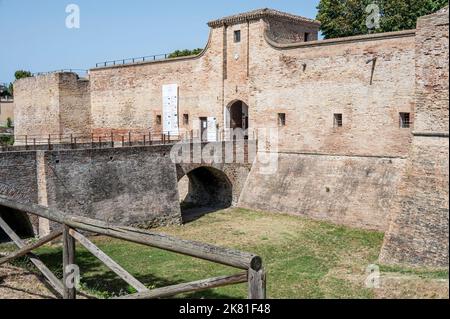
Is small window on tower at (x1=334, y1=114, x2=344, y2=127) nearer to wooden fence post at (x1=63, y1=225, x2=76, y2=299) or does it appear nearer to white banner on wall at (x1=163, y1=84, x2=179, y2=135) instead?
white banner on wall at (x1=163, y1=84, x2=179, y2=135)

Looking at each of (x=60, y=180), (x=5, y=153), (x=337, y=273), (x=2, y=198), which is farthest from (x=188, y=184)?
(x=2, y=198)

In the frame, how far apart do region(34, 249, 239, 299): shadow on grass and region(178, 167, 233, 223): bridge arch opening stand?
7975 millimetres

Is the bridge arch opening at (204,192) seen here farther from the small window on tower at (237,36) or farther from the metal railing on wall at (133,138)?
the small window on tower at (237,36)

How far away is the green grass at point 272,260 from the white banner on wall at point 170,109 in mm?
8470

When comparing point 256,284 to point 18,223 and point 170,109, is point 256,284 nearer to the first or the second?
point 18,223

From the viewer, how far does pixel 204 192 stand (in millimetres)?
24172

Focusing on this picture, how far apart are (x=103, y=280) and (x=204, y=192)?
11965mm

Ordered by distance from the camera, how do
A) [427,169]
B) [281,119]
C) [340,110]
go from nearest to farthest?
[427,169] → [340,110] → [281,119]

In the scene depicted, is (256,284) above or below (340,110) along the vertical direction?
below

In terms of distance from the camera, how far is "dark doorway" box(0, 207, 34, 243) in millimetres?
16703

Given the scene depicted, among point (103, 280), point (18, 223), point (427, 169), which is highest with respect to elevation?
point (427, 169)

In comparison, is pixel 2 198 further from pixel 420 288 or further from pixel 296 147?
pixel 296 147

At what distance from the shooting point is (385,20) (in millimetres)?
30844

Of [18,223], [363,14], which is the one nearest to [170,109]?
[18,223]
